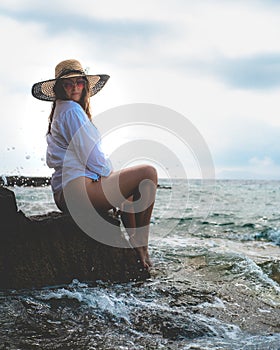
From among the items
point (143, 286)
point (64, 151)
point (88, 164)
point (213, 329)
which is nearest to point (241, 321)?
point (213, 329)

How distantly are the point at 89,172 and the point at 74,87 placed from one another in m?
0.96

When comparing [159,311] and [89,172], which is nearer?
[159,311]

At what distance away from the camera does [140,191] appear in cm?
452

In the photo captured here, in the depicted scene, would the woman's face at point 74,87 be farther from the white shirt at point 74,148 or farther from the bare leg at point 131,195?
the bare leg at point 131,195

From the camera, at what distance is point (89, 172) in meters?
4.50

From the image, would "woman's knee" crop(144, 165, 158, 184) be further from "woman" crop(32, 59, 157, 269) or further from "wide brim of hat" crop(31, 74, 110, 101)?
"wide brim of hat" crop(31, 74, 110, 101)

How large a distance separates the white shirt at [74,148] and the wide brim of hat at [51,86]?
362 millimetres

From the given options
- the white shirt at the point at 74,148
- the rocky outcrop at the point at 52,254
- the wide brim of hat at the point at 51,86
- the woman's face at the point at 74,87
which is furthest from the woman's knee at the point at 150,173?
the wide brim of hat at the point at 51,86

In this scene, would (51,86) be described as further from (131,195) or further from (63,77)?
(131,195)

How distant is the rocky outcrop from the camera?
13.3 ft

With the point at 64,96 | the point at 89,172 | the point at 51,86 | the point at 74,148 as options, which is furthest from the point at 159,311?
the point at 51,86

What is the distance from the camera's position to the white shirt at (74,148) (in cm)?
446

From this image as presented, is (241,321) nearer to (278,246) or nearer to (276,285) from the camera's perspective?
(276,285)

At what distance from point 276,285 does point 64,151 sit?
8.60 feet
